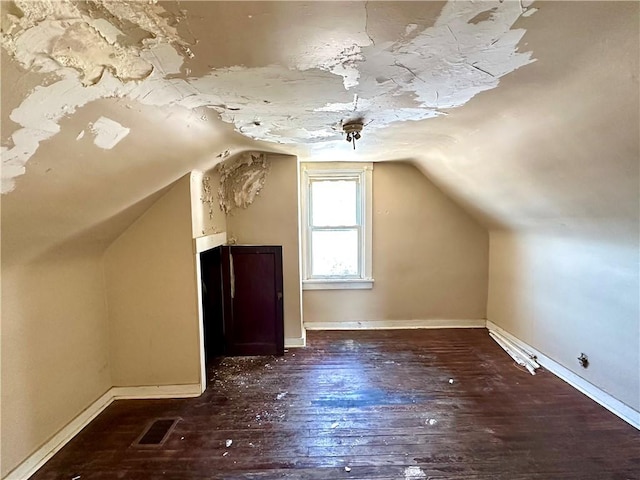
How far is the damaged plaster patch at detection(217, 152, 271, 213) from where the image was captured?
378 centimetres

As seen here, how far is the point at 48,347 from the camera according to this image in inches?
90.0

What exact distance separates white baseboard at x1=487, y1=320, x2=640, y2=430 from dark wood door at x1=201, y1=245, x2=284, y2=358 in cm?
268

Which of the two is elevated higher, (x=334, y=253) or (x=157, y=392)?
(x=334, y=253)

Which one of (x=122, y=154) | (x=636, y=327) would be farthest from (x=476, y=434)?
(x=122, y=154)

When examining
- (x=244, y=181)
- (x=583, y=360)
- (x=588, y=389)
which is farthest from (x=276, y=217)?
(x=588, y=389)

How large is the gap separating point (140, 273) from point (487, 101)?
2855 mm

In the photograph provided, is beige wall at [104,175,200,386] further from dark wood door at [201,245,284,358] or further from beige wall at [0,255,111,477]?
dark wood door at [201,245,284,358]

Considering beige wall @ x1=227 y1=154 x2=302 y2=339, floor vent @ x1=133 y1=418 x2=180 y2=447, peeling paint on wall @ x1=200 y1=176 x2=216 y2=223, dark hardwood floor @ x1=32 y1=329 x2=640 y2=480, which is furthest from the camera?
beige wall @ x1=227 y1=154 x2=302 y2=339

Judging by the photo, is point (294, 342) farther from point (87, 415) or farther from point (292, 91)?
point (292, 91)

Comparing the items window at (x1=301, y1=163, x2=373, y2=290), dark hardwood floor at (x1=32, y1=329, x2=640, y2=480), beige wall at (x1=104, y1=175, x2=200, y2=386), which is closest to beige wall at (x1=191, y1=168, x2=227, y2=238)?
beige wall at (x1=104, y1=175, x2=200, y2=386)

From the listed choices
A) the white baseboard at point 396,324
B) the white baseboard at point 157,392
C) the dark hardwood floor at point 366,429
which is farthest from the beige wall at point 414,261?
the white baseboard at point 157,392

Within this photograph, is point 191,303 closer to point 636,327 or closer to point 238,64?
point 238,64

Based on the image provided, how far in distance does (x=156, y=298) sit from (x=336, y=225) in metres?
2.39

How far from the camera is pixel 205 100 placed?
1.79 meters
